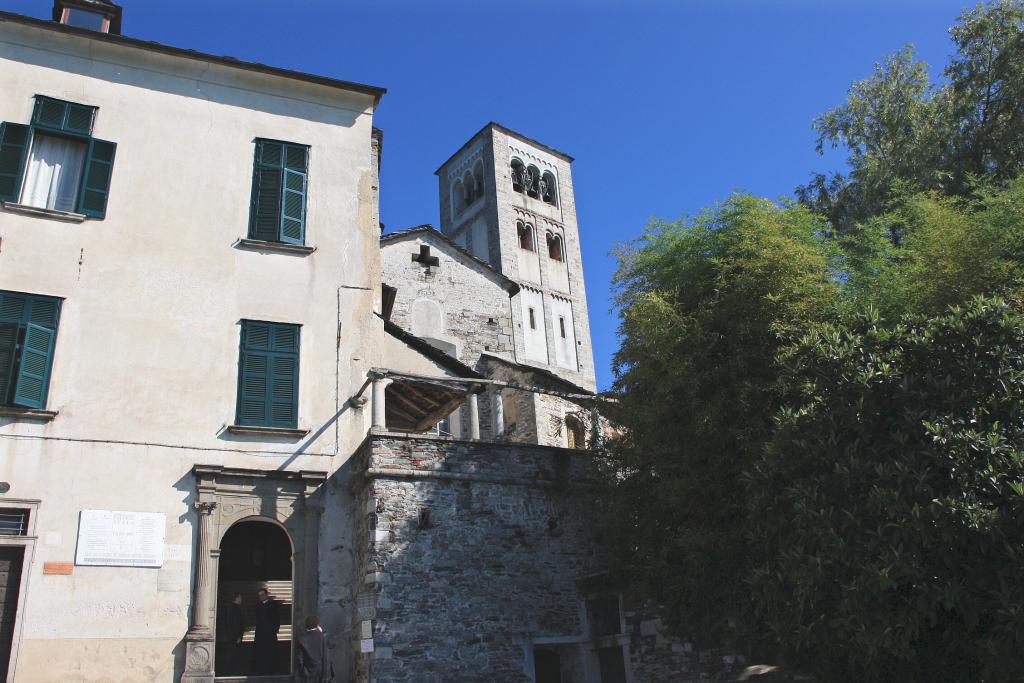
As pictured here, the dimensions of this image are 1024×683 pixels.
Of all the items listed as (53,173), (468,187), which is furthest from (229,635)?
(468,187)

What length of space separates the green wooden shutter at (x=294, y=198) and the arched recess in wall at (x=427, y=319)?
13.2 m

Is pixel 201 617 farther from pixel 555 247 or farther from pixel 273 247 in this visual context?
pixel 555 247

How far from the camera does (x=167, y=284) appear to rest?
1358cm

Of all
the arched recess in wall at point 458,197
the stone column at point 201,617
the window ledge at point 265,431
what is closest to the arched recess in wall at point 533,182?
the arched recess in wall at point 458,197

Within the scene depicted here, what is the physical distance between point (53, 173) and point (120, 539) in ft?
20.1

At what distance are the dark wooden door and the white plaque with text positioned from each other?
29.7 inches

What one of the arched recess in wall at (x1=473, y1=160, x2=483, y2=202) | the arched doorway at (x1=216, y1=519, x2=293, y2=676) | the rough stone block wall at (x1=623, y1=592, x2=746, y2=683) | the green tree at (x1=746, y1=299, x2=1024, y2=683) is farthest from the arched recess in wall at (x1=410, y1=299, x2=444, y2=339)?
the green tree at (x1=746, y1=299, x2=1024, y2=683)

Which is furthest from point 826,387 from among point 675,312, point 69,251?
point 69,251

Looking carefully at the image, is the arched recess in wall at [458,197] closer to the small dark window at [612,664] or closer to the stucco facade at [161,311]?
the stucco facade at [161,311]

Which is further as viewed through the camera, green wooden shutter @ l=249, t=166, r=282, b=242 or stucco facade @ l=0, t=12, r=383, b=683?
green wooden shutter @ l=249, t=166, r=282, b=242

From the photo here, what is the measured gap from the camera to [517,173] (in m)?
46.8

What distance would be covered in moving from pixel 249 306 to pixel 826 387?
29.4 ft

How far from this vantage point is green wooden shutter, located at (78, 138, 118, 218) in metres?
13.5

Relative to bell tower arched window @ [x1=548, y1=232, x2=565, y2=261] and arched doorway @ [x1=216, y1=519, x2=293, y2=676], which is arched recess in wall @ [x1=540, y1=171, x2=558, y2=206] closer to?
bell tower arched window @ [x1=548, y1=232, x2=565, y2=261]
